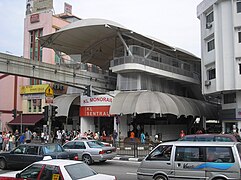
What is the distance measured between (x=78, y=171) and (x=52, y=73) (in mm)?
23902

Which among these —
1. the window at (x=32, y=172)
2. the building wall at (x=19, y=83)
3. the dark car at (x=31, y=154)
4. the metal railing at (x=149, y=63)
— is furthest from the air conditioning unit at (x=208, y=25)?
the window at (x=32, y=172)

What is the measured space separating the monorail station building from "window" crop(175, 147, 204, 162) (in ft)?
66.8

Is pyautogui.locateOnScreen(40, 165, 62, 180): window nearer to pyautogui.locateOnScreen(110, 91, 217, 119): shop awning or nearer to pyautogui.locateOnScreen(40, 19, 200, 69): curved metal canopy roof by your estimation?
pyautogui.locateOnScreen(110, 91, 217, 119): shop awning

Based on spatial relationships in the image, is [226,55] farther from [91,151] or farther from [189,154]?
[189,154]

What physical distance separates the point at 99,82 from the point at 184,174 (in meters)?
27.6

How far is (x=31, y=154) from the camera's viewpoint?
13.9 m

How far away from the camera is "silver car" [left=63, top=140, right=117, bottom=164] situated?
1734 centimetres

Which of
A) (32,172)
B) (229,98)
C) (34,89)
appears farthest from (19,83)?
(32,172)

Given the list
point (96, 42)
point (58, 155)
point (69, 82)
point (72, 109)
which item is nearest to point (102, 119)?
point (72, 109)

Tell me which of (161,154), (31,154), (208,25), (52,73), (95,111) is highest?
(208,25)

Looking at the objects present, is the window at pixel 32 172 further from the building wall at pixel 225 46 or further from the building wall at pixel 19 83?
the building wall at pixel 19 83

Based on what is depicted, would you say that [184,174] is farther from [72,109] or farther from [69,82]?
[72,109]

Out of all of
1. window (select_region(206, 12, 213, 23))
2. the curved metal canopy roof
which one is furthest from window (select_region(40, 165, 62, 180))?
window (select_region(206, 12, 213, 23))

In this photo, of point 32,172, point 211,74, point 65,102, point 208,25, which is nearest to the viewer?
point 32,172
